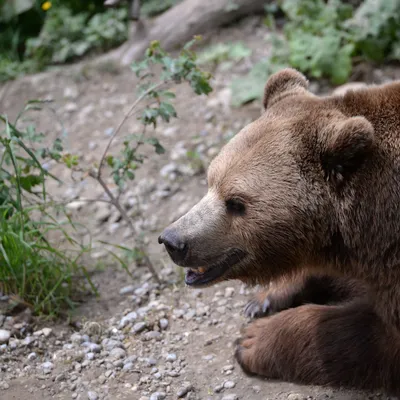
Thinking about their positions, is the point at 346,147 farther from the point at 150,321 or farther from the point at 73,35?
the point at 73,35

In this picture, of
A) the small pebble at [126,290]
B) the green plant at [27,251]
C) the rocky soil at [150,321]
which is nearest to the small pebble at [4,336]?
the rocky soil at [150,321]

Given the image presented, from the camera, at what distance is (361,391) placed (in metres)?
3.59

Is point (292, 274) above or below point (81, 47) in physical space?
below

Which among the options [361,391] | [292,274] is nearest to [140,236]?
[292,274]

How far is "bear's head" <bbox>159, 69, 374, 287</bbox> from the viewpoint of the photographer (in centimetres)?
309

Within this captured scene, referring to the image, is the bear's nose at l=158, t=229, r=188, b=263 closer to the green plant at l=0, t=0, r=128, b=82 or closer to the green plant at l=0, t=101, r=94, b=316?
the green plant at l=0, t=101, r=94, b=316

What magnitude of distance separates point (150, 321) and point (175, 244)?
1246mm

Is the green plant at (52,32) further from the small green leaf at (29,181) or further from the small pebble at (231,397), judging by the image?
the small pebble at (231,397)

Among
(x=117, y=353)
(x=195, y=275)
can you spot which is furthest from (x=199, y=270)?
(x=117, y=353)

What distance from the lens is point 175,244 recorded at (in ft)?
10.8

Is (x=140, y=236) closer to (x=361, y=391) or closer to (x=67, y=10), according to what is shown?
(x=361, y=391)

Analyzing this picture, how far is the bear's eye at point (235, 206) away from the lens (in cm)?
328

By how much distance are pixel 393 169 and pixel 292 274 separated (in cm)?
85

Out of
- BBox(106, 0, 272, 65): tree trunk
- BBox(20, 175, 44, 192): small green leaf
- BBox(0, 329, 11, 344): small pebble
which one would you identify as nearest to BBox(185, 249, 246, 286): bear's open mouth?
BBox(0, 329, 11, 344): small pebble
